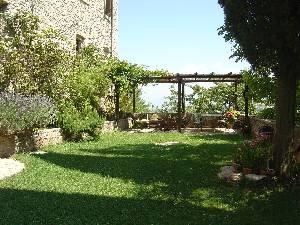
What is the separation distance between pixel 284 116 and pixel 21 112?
644 cm

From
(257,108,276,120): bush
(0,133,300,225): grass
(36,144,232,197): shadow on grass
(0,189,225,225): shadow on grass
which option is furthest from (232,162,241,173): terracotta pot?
(257,108,276,120): bush

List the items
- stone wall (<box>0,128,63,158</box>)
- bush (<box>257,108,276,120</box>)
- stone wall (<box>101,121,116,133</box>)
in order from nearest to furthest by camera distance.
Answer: stone wall (<box>0,128,63,158</box>) < bush (<box>257,108,276,120</box>) < stone wall (<box>101,121,116,133</box>)

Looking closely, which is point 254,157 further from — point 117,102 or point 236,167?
point 117,102

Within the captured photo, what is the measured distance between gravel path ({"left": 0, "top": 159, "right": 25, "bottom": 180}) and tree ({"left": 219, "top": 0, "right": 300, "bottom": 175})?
4.92m

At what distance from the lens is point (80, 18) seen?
19109mm

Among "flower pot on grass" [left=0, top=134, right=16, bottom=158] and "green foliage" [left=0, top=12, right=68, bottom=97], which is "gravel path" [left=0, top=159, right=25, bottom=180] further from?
"green foliage" [left=0, top=12, right=68, bottom=97]

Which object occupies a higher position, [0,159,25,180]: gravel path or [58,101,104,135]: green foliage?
[58,101,104,135]: green foliage

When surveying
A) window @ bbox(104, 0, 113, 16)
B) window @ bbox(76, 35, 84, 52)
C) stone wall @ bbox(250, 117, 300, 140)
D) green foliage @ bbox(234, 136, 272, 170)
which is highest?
window @ bbox(104, 0, 113, 16)

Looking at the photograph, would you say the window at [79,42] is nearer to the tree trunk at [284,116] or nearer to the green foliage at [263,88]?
the green foliage at [263,88]

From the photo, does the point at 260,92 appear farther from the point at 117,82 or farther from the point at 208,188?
the point at 208,188

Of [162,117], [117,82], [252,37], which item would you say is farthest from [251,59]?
[162,117]

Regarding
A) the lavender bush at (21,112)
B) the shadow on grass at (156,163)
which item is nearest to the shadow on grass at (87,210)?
the shadow on grass at (156,163)

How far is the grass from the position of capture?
5.79m

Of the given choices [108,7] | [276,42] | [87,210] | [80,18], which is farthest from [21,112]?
[108,7]
